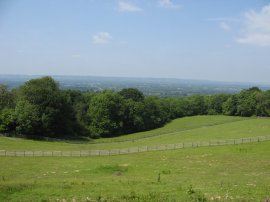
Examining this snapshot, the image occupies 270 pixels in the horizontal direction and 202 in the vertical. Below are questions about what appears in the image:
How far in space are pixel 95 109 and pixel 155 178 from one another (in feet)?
221

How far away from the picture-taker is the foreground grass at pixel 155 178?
1822 cm

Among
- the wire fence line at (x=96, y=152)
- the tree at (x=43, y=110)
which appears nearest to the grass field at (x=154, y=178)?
the wire fence line at (x=96, y=152)

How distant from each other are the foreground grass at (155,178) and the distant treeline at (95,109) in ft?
101

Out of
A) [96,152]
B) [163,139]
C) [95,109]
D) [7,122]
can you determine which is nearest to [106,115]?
[95,109]

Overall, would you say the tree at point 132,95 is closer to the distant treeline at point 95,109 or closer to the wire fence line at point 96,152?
the distant treeline at point 95,109

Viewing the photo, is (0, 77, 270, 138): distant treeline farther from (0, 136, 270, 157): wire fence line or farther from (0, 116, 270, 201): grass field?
(0, 116, 270, 201): grass field

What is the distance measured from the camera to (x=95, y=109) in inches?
3593

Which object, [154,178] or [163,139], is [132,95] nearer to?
[163,139]

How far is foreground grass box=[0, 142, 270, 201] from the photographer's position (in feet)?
59.8

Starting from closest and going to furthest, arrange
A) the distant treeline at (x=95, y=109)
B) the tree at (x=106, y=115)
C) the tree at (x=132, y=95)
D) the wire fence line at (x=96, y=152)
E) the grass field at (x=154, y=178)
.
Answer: the grass field at (x=154, y=178), the wire fence line at (x=96, y=152), the distant treeline at (x=95, y=109), the tree at (x=106, y=115), the tree at (x=132, y=95)

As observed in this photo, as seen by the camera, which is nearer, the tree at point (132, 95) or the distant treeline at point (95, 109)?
the distant treeline at point (95, 109)

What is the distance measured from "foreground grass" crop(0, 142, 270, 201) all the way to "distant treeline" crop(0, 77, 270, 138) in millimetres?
30923

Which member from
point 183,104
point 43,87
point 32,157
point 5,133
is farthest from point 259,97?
point 32,157

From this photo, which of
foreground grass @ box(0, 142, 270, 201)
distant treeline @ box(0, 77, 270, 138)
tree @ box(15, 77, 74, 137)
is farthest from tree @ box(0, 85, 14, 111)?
foreground grass @ box(0, 142, 270, 201)
